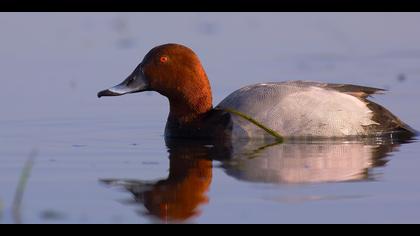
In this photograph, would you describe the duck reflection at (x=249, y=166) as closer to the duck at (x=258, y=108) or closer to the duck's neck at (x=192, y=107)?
the duck at (x=258, y=108)

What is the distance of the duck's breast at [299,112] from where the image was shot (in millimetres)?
8016

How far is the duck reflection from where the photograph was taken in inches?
232

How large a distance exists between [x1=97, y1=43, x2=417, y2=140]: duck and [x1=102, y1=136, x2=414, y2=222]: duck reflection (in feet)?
0.48

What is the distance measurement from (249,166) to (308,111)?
4.33ft

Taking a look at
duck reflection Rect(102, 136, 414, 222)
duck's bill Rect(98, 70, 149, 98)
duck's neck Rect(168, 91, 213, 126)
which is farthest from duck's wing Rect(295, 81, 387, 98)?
duck's bill Rect(98, 70, 149, 98)

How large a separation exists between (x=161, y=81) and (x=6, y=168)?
1.84m

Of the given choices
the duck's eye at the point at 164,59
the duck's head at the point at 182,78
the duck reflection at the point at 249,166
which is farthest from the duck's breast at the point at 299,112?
the duck's eye at the point at 164,59

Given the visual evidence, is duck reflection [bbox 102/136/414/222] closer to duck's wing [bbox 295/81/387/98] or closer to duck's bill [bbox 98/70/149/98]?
duck's wing [bbox 295/81/387/98]

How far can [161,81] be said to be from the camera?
838cm

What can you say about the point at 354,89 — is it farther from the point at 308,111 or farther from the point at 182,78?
the point at 182,78

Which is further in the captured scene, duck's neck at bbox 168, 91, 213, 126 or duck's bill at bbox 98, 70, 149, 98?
duck's bill at bbox 98, 70, 149, 98
